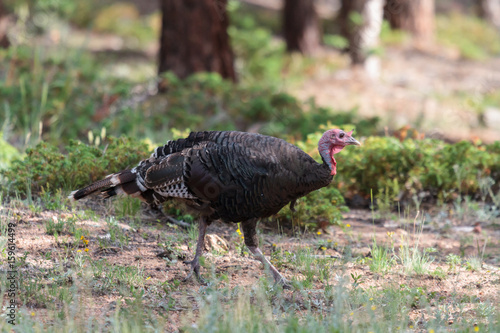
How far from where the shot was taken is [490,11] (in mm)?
20438

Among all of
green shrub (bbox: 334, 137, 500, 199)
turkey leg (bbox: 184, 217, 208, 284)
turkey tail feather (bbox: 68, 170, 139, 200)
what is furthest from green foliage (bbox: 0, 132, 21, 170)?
green shrub (bbox: 334, 137, 500, 199)

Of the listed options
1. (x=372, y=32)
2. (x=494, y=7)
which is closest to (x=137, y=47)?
(x=372, y=32)

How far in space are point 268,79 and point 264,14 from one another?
9.69 metres

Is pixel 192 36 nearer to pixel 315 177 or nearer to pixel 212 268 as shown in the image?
pixel 315 177

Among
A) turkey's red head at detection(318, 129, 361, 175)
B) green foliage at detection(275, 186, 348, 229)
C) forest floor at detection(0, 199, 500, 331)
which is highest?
turkey's red head at detection(318, 129, 361, 175)

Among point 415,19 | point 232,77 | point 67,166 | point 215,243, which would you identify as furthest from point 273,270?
point 415,19

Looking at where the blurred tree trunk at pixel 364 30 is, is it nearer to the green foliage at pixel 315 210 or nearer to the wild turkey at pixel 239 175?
the green foliage at pixel 315 210

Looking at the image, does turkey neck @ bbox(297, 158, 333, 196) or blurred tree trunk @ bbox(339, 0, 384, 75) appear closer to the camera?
turkey neck @ bbox(297, 158, 333, 196)

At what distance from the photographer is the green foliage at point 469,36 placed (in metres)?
15.7

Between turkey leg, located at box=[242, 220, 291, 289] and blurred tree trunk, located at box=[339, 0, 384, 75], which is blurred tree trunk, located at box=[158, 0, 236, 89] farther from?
turkey leg, located at box=[242, 220, 291, 289]

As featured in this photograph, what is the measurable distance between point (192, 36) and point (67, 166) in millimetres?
4392

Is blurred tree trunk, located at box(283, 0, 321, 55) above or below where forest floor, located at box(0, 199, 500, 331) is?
above

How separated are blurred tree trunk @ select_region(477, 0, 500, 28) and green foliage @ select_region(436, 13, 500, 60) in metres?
0.33

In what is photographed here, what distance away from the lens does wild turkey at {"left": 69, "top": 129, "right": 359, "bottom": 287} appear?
405cm
